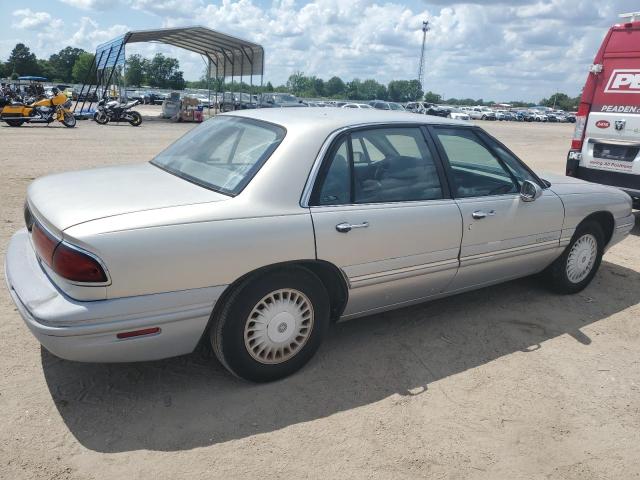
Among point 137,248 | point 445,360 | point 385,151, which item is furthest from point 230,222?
point 445,360

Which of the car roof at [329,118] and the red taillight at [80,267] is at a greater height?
the car roof at [329,118]

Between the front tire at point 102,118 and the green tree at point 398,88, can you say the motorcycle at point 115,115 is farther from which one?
the green tree at point 398,88

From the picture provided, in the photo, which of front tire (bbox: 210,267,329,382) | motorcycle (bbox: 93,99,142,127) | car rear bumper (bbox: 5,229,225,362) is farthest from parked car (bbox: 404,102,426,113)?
car rear bumper (bbox: 5,229,225,362)

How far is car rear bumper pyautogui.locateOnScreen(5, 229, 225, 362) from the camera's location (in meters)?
2.52

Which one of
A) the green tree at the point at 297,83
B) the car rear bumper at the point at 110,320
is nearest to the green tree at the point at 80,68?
the green tree at the point at 297,83

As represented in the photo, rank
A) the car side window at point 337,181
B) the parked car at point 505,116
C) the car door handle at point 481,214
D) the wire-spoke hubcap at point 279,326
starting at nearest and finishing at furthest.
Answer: the wire-spoke hubcap at point 279,326, the car side window at point 337,181, the car door handle at point 481,214, the parked car at point 505,116

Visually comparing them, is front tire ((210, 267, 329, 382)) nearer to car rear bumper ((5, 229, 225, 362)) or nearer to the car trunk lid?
car rear bumper ((5, 229, 225, 362))

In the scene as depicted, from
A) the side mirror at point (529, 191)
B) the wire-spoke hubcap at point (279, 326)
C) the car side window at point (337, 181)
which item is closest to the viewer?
the wire-spoke hubcap at point (279, 326)

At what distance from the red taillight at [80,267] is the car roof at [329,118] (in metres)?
1.44

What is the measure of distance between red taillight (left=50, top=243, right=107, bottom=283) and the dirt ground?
81cm

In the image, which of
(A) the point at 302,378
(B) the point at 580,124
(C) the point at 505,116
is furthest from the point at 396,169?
(C) the point at 505,116

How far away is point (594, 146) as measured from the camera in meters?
7.50

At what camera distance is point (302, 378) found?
3307 millimetres

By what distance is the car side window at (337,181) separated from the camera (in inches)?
126
